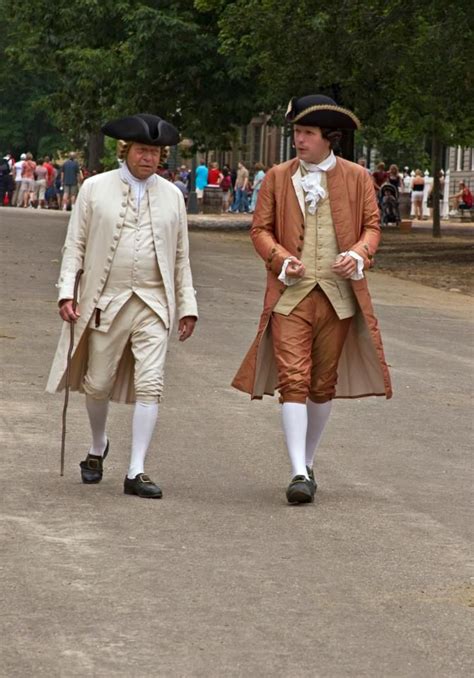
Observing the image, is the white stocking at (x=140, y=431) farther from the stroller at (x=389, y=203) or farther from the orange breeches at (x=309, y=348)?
the stroller at (x=389, y=203)

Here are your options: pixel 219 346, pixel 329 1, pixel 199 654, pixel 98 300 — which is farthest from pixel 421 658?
pixel 329 1

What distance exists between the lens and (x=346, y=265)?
27.4ft

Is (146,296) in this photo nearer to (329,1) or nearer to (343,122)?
(343,122)

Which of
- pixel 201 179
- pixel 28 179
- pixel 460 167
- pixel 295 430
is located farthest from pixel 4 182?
pixel 295 430

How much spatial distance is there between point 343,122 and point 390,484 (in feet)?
5.98

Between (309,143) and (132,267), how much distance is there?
0.99 metres

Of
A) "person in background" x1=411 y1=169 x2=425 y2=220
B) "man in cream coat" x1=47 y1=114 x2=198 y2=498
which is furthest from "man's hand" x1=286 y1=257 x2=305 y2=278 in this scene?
"person in background" x1=411 y1=169 x2=425 y2=220

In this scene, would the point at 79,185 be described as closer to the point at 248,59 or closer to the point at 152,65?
the point at 152,65

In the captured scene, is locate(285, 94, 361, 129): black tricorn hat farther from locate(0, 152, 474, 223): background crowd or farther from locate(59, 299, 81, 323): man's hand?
locate(0, 152, 474, 223): background crowd

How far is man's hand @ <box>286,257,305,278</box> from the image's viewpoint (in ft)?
27.3

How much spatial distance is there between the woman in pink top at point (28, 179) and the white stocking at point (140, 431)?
2062 inches

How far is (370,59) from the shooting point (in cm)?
3183

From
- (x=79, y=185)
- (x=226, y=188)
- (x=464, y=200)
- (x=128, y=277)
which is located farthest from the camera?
(x=464, y=200)

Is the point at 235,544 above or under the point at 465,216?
above
